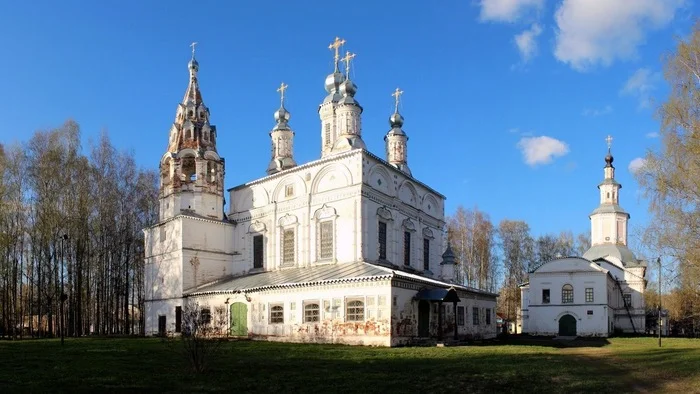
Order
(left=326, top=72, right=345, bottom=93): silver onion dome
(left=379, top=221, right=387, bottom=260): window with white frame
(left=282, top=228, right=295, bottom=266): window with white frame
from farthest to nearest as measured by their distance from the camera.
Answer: (left=326, top=72, right=345, bottom=93): silver onion dome
(left=282, top=228, right=295, bottom=266): window with white frame
(left=379, top=221, right=387, bottom=260): window with white frame

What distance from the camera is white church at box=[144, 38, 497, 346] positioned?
79.9 ft

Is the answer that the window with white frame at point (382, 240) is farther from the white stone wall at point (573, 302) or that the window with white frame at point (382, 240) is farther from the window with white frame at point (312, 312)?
the white stone wall at point (573, 302)

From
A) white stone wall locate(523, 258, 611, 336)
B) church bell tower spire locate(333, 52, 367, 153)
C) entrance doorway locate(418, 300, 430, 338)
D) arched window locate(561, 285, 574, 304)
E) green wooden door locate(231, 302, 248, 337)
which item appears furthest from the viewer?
arched window locate(561, 285, 574, 304)

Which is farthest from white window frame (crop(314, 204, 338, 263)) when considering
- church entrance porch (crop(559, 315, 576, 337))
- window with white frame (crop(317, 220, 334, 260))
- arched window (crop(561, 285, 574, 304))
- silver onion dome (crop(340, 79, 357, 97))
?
church entrance porch (crop(559, 315, 576, 337))

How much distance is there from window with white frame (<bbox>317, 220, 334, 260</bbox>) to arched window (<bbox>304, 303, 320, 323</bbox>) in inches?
173

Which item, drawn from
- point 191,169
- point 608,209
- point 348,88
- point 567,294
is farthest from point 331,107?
point 608,209

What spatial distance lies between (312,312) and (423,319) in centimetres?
469

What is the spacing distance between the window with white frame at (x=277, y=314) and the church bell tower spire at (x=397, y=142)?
16883mm

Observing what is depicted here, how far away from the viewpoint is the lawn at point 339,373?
34.9 ft

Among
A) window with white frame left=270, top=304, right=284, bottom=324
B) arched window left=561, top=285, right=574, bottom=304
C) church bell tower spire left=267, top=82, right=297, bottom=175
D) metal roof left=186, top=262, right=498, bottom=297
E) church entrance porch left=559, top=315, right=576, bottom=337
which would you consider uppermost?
church bell tower spire left=267, top=82, right=297, bottom=175

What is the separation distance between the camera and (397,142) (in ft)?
135

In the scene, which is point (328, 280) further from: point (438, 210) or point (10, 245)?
point (10, 245)

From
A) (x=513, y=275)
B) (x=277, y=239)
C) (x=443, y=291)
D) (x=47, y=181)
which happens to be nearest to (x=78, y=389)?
(x=443, y=291)

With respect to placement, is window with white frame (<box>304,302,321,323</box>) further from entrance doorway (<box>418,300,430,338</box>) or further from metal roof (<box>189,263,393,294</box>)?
entrance doorway (<box>418,300,430,338</box>)
